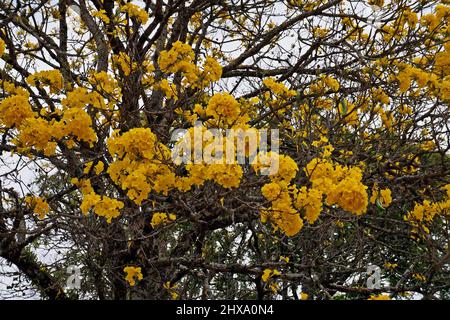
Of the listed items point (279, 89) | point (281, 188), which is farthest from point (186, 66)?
point (281, 188)

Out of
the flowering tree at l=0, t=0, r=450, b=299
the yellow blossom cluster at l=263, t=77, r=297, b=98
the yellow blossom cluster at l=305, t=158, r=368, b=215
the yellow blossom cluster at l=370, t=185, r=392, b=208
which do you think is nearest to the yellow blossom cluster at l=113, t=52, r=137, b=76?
the flowering tree at l=0, t=0, r=450, b=299

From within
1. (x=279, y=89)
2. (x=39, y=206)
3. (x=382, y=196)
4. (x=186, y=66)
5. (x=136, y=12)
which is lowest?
(x=39, y=206)

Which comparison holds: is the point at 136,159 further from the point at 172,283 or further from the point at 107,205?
the point at 172,283

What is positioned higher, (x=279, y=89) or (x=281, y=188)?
(x=279, y=89)

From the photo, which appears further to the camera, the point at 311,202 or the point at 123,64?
the point at 123,64

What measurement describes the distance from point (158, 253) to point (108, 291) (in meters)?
0.93

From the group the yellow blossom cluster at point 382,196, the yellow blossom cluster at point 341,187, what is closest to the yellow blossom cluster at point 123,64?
the yellow blossom cluster at point 341,187

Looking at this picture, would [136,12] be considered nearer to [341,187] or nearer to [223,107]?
[223,107]

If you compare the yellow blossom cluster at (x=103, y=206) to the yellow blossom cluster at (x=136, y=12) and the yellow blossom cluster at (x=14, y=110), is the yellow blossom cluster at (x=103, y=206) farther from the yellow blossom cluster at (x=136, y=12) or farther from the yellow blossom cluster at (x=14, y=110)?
the yellow blossom cluster at (x=136, y=12)

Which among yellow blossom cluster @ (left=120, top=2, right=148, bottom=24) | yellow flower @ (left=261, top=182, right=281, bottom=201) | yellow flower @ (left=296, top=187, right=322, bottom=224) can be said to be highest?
yellow blossom cluster @ (left=120, top=2, right=148, bottom=24)

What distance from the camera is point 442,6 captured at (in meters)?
4.29

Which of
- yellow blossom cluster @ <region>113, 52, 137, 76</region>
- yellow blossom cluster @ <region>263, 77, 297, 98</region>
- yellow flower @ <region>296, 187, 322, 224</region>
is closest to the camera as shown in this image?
yellow flower @ <region>296, 187, 322, 224</region>

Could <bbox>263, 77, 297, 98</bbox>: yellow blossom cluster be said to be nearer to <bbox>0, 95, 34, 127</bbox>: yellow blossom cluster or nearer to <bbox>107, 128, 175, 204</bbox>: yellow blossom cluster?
<bbox>107, 128, 175, 204</bbox>: yellow blossom cluster

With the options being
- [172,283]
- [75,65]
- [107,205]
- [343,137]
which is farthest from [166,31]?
[107,205]
